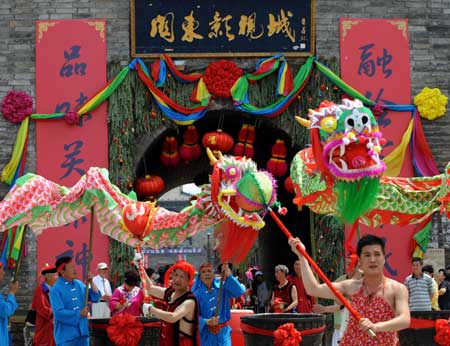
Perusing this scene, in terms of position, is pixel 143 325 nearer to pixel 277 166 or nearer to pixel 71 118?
pixel 71 118

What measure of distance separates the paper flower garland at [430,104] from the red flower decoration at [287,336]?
21.1 ft

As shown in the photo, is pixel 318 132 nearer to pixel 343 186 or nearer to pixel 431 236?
pixel 343 186

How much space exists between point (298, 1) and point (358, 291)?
836cm

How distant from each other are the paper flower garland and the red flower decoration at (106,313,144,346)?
259 inches

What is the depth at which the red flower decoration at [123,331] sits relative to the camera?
791 cm

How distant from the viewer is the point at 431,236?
42.7ft

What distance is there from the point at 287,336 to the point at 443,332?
1.44m

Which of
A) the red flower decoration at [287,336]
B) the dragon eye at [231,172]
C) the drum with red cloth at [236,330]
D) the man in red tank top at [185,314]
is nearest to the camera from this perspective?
the dragon eye at [231,172]

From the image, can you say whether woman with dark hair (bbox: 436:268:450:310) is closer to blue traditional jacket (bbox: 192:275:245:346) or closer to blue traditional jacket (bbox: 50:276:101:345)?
blue traditional jacket (bbox: 192:275:245:346)

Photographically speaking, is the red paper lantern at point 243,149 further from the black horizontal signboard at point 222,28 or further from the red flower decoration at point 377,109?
the red flower decoration at point 377,109

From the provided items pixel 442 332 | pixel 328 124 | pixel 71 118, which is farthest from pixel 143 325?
pixel 71 118

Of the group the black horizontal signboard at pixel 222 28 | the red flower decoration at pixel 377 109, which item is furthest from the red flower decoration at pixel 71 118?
the red flower decoration at pixel 377 109

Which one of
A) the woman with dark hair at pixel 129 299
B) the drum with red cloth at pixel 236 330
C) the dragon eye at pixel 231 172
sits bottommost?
the drum with red cloth at pixel 236 330

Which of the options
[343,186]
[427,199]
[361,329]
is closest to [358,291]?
[361,329]
